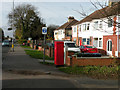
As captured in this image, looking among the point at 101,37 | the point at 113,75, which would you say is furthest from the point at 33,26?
the point at 113,75

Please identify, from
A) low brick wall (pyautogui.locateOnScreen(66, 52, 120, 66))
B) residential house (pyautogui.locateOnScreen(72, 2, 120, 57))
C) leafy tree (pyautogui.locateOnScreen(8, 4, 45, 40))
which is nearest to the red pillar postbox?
low brick wall (pyautogui.locateOnScreen(66, 52, 120, 66))

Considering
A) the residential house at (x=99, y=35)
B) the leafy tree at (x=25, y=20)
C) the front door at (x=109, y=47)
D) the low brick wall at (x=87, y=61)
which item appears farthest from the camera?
the leafy tree at (x=25, y=20)

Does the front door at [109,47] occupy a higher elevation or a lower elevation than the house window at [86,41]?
lower

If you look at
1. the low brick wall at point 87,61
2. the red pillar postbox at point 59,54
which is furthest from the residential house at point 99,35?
the red pillar postbox at point 59,54

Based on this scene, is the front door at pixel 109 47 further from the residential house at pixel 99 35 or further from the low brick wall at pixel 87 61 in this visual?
the low brick wall at pixel 87 61

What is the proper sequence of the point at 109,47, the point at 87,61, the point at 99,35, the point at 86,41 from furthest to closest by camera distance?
the point at 86,41 < the point at 99,35 < the point at 109,47 < the point at 87,61

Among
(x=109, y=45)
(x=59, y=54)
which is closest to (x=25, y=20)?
(x=109, y=45)

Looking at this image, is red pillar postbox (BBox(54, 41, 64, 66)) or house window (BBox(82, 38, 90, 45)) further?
house window (BBox(82, 38, 90, 45))

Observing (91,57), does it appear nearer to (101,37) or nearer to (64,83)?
(64,83)

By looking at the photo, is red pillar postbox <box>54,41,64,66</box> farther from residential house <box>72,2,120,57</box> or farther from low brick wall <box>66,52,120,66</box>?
residential house <box>72,2,120,57</box>

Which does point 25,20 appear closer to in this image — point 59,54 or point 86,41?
point 86,41

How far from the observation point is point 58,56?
11.4 meters

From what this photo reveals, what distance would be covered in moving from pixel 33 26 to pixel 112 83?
159 ft

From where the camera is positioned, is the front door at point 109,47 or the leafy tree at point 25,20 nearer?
the front door at point 109,47
